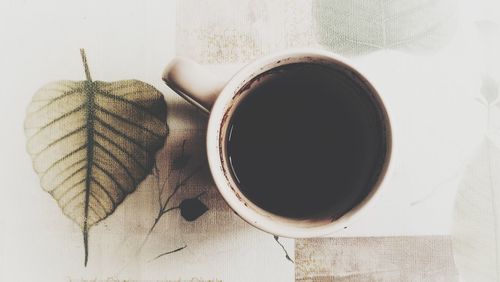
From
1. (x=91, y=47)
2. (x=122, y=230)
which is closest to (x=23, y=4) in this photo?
(x=91, y=47)

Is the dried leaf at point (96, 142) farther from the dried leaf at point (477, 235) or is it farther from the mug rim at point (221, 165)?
the dried leaf at point (477, 235)

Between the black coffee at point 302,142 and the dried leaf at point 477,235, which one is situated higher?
the black coffee at point 302,142

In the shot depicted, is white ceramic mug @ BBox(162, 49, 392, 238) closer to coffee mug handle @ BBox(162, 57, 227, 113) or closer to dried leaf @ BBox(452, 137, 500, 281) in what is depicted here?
A: coffee mug handle @ BBox(162, 57, 227, 113)

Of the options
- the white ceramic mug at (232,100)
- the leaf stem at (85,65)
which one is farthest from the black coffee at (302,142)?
the leaf stem at (85,65)

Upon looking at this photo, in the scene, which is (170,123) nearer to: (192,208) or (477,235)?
(192,208)

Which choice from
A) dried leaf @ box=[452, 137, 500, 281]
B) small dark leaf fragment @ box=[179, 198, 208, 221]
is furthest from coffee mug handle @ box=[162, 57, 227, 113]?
dried leaf @ box=[452, 137, 500, 281]
